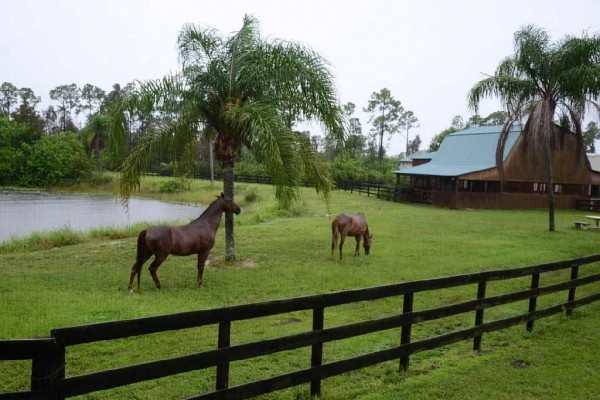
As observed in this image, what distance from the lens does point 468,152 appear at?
34.1 m

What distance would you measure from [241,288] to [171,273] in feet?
6.96

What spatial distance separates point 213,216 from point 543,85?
15.4 meters

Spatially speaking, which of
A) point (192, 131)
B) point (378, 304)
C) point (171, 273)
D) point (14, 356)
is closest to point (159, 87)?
point (192, 131)

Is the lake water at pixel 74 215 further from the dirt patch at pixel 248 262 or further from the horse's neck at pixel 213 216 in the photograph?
the horse's neck at pixel 213 216

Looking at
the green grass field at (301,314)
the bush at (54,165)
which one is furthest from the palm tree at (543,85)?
the bush at (54,165)

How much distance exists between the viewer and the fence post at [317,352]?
4.21m

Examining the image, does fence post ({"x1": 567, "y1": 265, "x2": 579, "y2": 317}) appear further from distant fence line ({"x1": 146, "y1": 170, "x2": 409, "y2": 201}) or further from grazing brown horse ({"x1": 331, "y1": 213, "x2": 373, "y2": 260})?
distant fence line ({"x1": 146, "y1": 170, "x2": 409, "y2": 201})

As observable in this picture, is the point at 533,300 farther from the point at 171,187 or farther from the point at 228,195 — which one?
the point at 171,187

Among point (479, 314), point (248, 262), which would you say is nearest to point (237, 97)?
point (248, 262)

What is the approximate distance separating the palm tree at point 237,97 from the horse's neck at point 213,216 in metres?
1.46

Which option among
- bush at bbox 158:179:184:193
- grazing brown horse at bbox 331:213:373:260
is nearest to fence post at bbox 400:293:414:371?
grazing brown horse at bbox 331:213:373:260

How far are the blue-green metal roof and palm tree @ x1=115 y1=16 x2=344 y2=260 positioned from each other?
2066cm

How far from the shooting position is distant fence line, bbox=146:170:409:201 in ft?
114


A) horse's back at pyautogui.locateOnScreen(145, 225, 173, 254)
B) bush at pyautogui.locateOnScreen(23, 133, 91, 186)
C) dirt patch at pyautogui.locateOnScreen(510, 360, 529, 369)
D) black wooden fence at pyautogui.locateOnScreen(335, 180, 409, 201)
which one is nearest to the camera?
dirt patch at pyautogui.locateOnScreen(510, 360, 529, 369)
